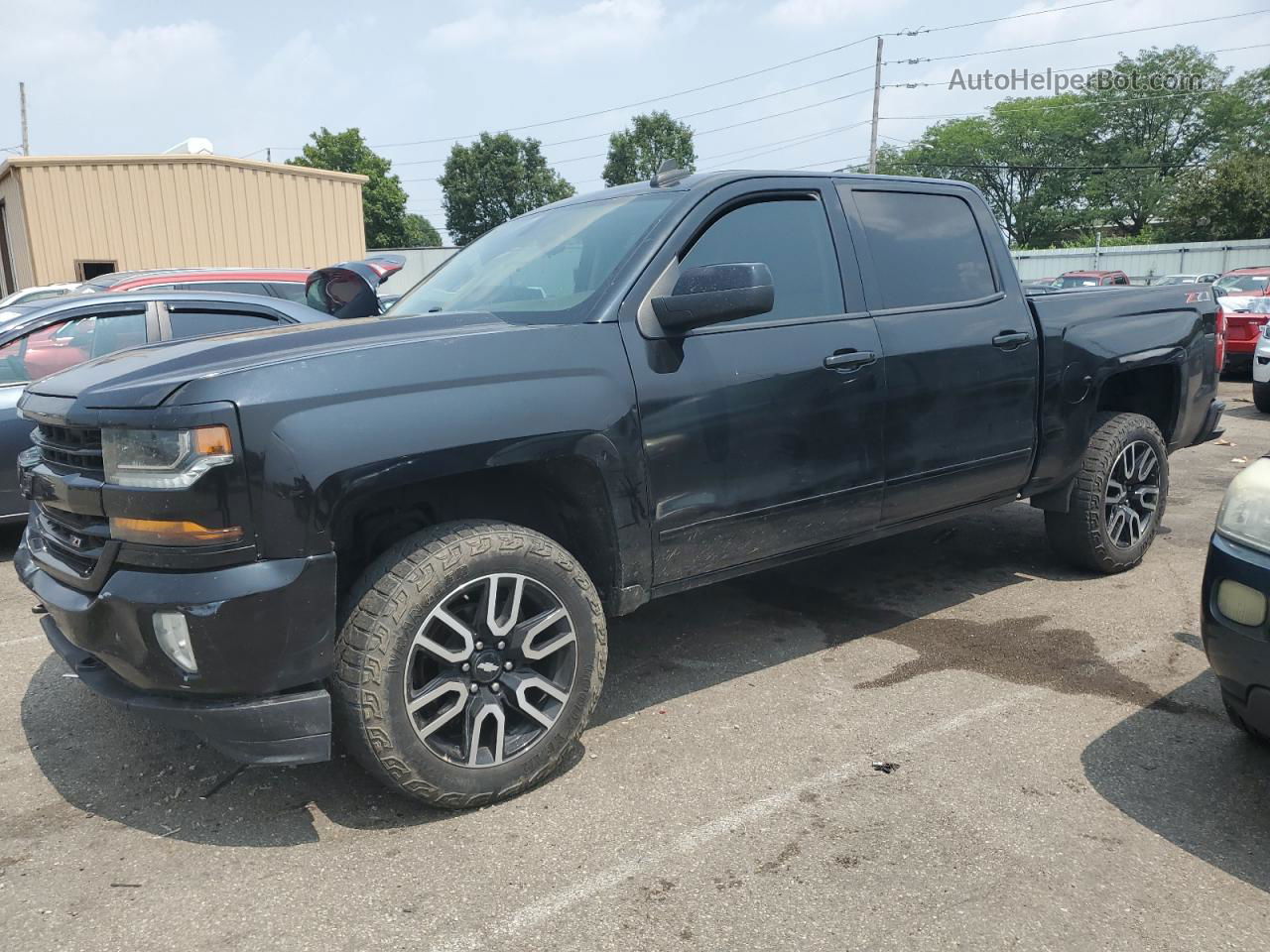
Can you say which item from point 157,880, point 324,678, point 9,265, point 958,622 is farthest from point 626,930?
point 9,265

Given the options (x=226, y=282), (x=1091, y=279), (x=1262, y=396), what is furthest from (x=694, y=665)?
(x=1091, y=279)

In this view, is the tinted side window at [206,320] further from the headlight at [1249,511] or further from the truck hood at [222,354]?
the headlight at [1249,511]

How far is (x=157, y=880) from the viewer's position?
2.55m

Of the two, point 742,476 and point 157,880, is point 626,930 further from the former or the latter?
point 742,476

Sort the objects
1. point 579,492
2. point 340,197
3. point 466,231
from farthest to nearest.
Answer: point 466,231 → point 340,197 → point 579,492

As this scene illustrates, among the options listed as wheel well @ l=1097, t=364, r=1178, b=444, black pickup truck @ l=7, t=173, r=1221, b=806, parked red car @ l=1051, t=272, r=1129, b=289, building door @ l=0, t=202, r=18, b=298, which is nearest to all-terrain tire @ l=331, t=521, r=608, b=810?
black pickup truck @ l=7, t=173, r=1221, b=806

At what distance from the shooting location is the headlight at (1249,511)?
9.06 ft

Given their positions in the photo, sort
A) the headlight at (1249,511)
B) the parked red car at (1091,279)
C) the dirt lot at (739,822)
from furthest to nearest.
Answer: the parked red car at (1091,279), the headlight at (1249,511), the dirt lot at (739,822)

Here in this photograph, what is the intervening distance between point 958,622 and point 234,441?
132 inches

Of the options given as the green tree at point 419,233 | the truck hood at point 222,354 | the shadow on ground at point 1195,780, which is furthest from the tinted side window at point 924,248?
the green tree at point 419,233

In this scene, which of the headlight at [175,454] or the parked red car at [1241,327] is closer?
the headlight at [175,454]

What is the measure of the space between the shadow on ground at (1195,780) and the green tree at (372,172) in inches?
2647

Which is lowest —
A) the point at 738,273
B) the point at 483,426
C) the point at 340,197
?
the point at 483,426

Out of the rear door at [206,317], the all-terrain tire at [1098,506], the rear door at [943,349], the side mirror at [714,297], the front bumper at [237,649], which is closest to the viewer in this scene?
the front bumper at [237,649]
